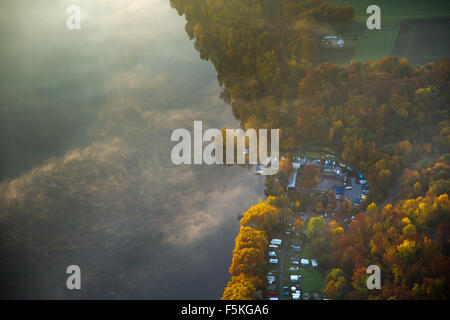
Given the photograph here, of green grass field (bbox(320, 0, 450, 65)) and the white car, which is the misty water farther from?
green grass field (bbox(320, 0, 450, 65))

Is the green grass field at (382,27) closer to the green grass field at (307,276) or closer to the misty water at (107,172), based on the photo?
the misty water at (107,172)

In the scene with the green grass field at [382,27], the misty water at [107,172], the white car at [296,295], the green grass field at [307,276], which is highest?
the green grass field at [382,27]

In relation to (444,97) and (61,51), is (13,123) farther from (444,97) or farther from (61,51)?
(444,97)

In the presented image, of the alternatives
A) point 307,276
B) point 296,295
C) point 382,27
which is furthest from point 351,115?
point 382,27

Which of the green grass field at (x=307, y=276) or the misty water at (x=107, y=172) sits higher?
the misty water at (x=107, y=172)

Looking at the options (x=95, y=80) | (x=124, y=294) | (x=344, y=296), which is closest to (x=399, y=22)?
(x=95, y=80)

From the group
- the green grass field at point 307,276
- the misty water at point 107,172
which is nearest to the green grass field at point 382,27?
the misty water at point 107,172

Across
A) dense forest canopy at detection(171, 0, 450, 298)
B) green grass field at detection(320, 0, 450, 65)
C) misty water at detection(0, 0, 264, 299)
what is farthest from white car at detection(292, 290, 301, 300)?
green grass field at detection(320, 0, 450, 65)
